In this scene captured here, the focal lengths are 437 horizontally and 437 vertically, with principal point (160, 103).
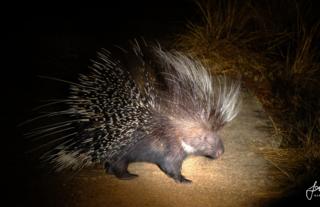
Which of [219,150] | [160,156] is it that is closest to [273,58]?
[219,150]

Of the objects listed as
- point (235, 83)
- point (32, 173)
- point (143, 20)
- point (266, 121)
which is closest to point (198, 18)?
point (143, 20)

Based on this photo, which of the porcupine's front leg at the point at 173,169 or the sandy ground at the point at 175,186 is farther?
the porcupine's front leg at the point at 173,169

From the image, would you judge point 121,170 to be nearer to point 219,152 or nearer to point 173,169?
point 173,169

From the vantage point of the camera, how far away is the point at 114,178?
3133 mm

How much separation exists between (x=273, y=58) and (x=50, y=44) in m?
2.70

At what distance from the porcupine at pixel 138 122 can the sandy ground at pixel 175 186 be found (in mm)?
92

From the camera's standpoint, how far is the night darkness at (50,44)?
10.9 ft

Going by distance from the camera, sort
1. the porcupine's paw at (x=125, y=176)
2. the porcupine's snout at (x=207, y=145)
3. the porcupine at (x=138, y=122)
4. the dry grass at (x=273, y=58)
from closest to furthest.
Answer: the porcupine at (x=138, y=122)
the porcupine's paw at (x=125, y=176)
the porcupine's snout at (x=207, y=145)
the dry grass at (x=273, y=58)

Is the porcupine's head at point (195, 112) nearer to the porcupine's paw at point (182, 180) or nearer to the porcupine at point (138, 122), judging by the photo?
the porcupine at point (138, 122)

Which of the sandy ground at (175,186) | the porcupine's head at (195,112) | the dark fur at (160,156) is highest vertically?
the porcupine's head at (195,112)

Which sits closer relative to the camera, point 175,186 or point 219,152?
point 175,186

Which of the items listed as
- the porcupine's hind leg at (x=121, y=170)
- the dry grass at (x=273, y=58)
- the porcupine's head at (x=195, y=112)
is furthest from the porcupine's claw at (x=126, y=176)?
the dry grass at (x=273, y=58)

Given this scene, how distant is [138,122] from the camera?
2.95m

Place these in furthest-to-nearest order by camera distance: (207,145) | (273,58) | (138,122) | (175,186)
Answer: (273,58)
(207,145)
(175,186)
(138,122)
